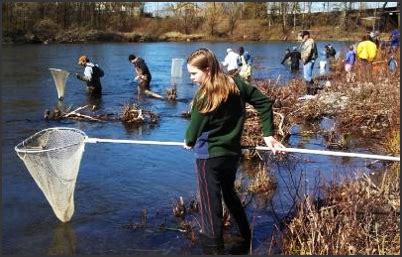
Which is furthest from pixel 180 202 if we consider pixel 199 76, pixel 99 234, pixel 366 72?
pixel 366 72

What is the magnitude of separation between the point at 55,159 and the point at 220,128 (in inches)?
79.9

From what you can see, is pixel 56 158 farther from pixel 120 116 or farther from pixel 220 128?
pixel 120 116

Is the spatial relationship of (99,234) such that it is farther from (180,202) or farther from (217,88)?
(217,88)

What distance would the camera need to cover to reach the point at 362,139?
10.5 metres

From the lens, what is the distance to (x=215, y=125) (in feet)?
15.4

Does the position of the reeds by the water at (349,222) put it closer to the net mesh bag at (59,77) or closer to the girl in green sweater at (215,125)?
the girl in green sweater at (215,125)

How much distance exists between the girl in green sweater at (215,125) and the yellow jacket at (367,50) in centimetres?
1321

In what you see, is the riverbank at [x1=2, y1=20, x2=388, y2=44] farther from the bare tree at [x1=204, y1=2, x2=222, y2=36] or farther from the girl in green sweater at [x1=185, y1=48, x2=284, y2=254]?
the girl in green sweater at [x1=185, y1=48, x2=284, y2=254]

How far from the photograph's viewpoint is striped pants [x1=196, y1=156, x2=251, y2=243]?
4770mm

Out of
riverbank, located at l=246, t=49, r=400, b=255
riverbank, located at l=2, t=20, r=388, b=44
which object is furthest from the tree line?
riverbank, located at l=246, t=49, r=400, b=255

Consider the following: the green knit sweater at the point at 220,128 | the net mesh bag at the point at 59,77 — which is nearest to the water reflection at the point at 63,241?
the green knit sweater at the point at 220,128

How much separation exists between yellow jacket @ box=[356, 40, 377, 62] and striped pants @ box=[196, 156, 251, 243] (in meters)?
13.2

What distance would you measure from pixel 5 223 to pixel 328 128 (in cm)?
681

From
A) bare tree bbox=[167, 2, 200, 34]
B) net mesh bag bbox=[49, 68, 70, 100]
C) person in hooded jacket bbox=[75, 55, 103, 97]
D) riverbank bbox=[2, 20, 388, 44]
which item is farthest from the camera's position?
bare tree bbox=[167, 2, 200, 34]
